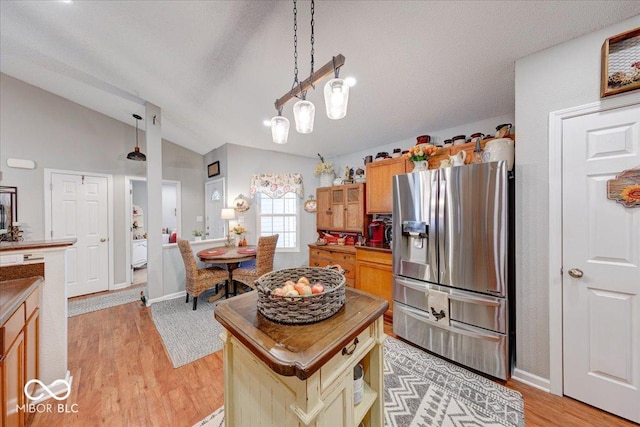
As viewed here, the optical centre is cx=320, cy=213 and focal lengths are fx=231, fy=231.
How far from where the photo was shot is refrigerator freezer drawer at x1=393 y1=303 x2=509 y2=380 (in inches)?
70.9

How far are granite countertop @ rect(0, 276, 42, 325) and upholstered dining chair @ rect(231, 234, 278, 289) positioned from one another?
2.03 metres

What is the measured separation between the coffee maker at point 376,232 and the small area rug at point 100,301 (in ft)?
12.7

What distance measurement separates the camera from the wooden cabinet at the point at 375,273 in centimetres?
279

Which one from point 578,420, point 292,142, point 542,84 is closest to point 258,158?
point 292,142

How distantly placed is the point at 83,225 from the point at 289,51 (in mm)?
4535

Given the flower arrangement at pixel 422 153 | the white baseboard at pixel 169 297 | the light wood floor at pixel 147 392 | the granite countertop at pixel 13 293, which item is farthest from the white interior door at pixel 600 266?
the white baseboard at pixel 169 297

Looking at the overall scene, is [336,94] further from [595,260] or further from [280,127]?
[595,260]

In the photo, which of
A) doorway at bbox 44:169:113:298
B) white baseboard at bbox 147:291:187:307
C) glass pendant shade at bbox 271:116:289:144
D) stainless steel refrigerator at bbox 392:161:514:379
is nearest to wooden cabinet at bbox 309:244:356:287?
stainless steel refrigerator at bbox 392:161:514:379

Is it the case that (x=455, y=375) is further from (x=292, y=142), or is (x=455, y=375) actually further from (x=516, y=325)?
(x=292, y=142)

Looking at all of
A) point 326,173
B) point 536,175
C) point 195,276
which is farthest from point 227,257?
point 536,175

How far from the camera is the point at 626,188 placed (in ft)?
4.76

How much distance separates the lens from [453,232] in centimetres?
200

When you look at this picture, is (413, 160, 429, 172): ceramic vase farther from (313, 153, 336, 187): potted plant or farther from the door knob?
(313, 153, 336, 187): potted plant

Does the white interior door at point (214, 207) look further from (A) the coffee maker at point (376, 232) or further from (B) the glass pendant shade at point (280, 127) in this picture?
(B) the glass pendant shade at point (280, 127)
